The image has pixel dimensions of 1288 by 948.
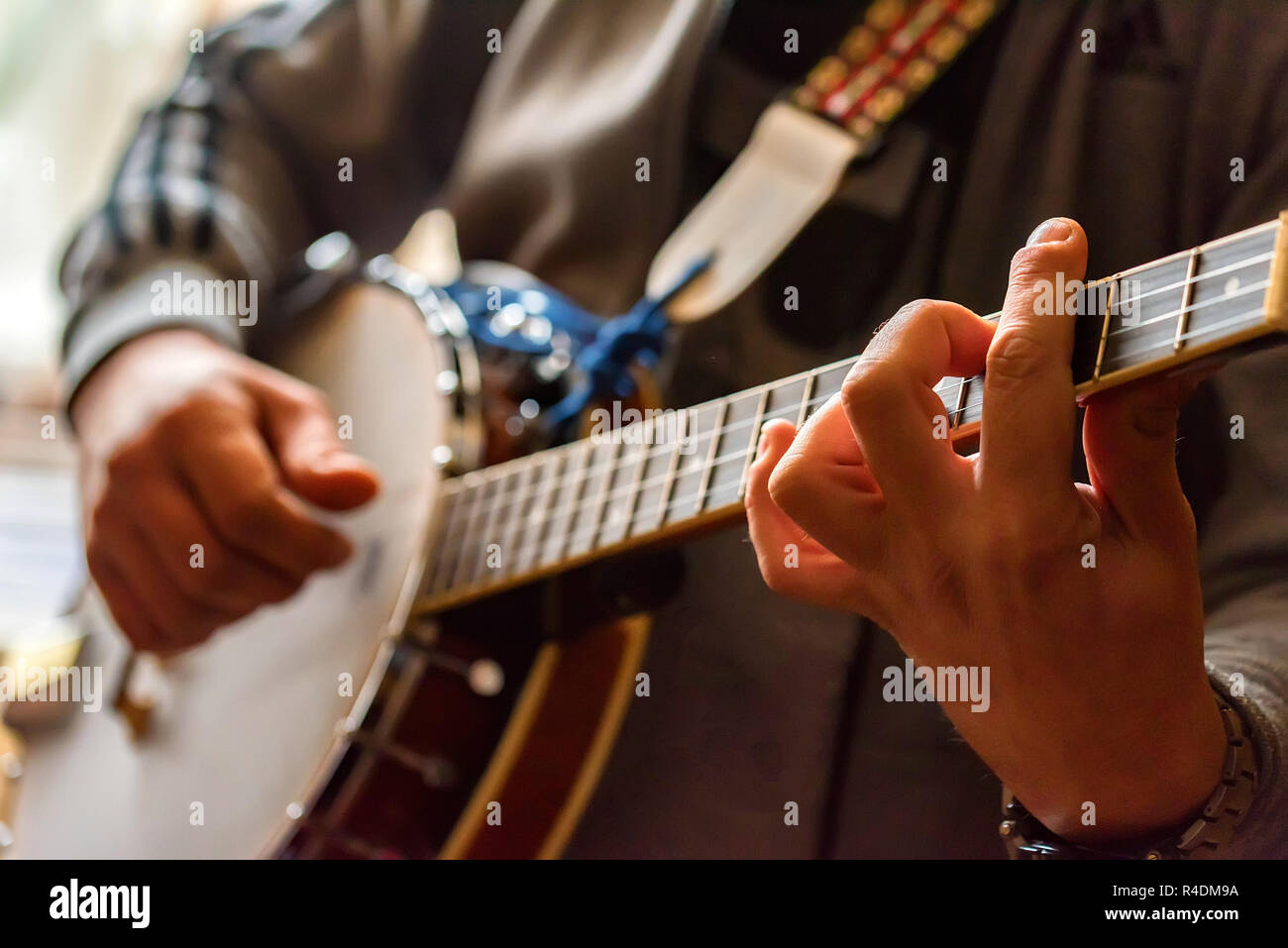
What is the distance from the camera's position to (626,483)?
465mm

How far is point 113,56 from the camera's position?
1416 mm

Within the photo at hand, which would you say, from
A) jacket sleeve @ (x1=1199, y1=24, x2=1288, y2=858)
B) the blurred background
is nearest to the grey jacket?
jacket sleeve @ (x1=1199, y1=24, x2=1288, y2=858)

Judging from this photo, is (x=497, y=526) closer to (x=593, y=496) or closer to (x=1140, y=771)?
(x=593, y=496)

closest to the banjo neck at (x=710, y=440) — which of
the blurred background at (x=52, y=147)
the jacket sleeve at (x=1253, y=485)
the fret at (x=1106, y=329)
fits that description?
the fret at (x=1106, y=329)

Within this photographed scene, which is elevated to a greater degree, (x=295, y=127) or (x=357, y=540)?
(x=295, y=127)

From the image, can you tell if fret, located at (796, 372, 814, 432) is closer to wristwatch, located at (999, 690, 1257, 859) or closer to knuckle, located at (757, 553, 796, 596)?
knuckle, located at (757, 553, 796, 596)

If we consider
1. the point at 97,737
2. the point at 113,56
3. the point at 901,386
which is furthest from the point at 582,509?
the point at 113,56

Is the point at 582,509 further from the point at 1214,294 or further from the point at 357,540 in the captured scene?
the point at 1214,294

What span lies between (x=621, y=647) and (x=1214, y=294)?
32 centimetres

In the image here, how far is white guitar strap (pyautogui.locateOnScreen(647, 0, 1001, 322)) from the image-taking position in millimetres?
486

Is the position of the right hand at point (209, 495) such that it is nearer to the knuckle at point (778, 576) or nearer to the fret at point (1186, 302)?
the knuckle at point (778, 576)

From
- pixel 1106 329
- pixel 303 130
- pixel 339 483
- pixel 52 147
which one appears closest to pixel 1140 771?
pixel 1106 329
